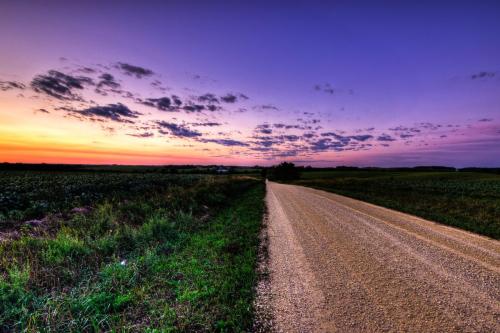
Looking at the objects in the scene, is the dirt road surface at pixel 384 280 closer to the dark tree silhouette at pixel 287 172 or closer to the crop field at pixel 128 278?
the crop field at pixel 128 278

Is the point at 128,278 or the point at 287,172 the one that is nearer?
the point at 128,278

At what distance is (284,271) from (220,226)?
507 centimetres

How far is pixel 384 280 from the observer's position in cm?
535

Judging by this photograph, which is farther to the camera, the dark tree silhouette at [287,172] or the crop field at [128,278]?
the dark tree silhouette at [287,172]

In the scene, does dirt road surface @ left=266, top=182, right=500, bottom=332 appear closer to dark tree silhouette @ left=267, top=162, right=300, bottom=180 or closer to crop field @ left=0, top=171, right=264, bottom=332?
crop field @ left=0, top=171, right=264, bottom=332

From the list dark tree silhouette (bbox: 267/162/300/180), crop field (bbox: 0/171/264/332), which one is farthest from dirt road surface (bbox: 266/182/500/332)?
dark tree silhouette (bbox: 267/162/300/180)

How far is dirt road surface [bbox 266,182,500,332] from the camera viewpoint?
156 inches

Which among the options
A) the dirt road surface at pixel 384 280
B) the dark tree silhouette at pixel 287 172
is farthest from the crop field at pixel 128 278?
the dark tree silhouette at pixel 287 172

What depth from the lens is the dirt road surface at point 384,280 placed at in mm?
3961

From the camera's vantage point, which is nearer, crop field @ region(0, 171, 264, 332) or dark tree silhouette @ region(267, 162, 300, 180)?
crop field @ region(0, 171, 264, 332)

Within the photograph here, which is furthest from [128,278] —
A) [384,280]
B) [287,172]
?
[287,172]

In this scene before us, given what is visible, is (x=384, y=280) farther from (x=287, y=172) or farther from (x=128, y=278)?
(x=287, y=172)

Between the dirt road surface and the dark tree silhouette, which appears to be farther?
the dark tree silhouette

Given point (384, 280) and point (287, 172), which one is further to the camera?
point (287, 172)
